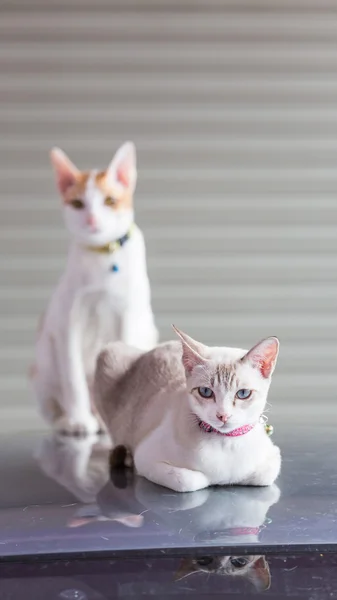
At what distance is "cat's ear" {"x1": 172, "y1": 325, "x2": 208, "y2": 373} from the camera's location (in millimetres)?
1199

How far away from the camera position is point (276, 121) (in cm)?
293

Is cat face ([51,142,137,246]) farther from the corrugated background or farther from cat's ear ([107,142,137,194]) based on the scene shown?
the corrugated background

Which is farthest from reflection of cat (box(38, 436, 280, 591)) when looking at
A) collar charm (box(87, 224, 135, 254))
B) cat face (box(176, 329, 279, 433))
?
collar charm (box(87, 224, 135, 254))

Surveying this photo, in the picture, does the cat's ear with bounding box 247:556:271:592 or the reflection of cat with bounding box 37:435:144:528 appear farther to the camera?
the reflection of cat with bounding box 37:435:144:528

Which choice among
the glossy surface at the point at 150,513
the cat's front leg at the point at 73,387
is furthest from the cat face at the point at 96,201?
the glossy surface at the point at 150,513

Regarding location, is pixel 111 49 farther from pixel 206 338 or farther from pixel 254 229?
pixel 206 338

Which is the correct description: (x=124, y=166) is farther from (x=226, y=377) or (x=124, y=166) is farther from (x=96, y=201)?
(x=226, y=377)

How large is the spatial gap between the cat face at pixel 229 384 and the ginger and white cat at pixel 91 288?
65cm

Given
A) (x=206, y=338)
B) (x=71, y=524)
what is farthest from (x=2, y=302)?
(x=71, y=524)

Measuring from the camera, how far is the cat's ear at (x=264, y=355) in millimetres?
1181

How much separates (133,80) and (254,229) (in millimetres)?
657

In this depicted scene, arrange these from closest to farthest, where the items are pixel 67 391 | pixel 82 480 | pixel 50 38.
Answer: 1. pixel 82 480
2. pixel 67 391
3. pixel 50 38

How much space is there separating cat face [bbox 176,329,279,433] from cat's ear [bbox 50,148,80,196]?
2.53 ft

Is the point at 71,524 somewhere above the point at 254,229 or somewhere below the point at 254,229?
below
